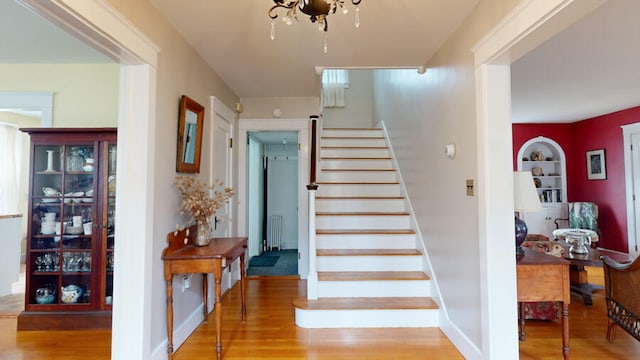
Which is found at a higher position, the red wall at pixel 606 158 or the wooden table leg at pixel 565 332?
the red wall at pixel 606 158

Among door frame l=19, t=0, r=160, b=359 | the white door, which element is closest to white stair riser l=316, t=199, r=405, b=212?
the white door

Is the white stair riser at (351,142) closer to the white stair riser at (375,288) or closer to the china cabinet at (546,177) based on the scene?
the white stair riser at (375,288)

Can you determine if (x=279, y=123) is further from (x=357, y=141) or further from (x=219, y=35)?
(x=219, y=35)

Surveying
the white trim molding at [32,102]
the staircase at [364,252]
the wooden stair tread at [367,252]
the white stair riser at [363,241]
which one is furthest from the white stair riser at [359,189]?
the white trim molding at [32,102]

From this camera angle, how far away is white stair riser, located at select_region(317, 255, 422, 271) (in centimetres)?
314

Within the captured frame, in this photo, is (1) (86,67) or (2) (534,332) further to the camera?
(1) (86,67)

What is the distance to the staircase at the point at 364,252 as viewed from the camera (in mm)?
2684

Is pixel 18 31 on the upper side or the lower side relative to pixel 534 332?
upper

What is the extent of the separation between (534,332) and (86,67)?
4.68 meters

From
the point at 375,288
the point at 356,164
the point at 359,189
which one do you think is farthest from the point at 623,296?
the point at 356,164

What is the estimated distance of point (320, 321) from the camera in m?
2.68

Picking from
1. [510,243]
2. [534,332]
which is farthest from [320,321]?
[534,332]

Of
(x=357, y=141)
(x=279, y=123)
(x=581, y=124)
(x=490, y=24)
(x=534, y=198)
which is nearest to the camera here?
(x=490, y=24)

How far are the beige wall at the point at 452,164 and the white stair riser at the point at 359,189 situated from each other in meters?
0.53
